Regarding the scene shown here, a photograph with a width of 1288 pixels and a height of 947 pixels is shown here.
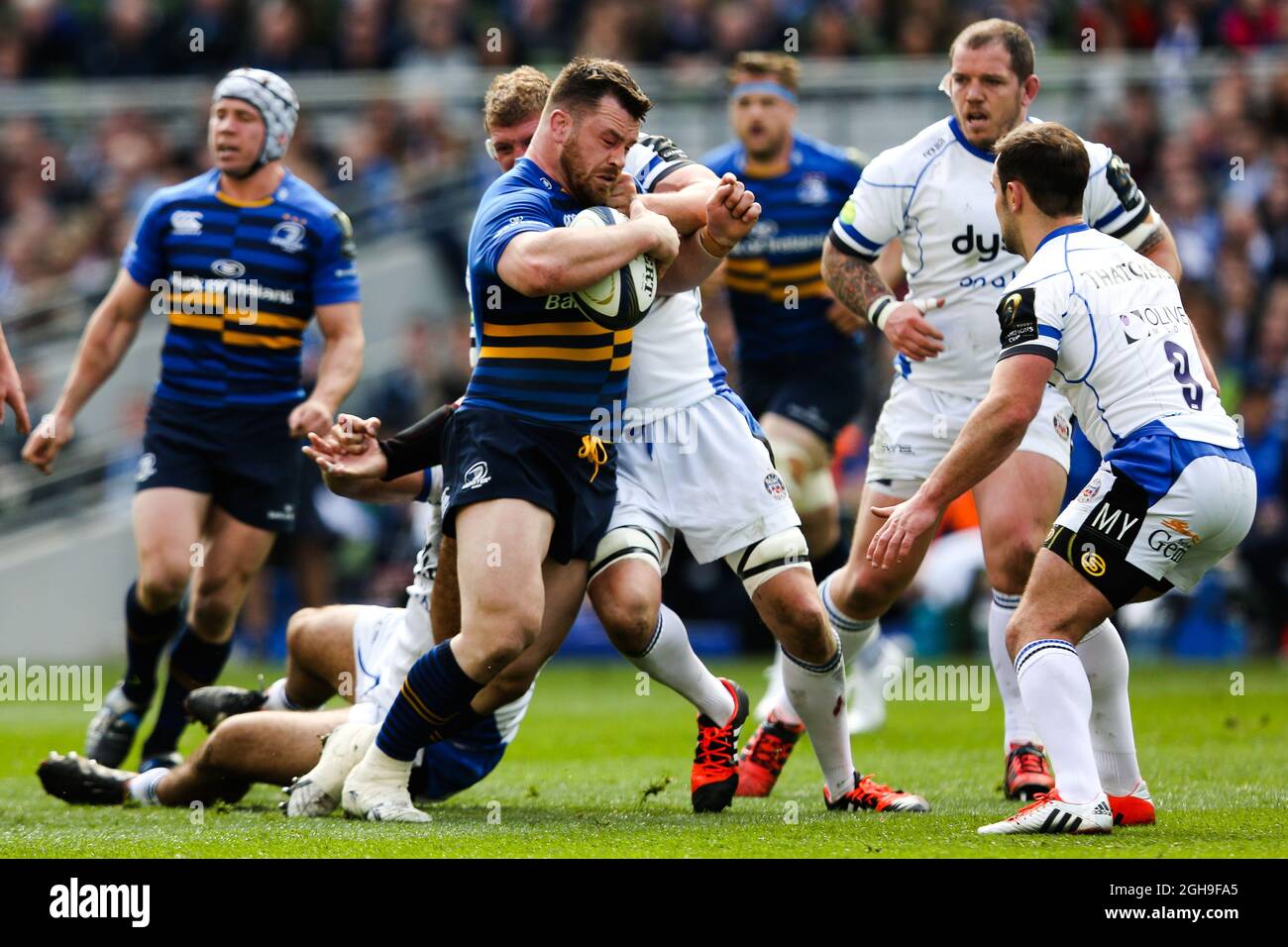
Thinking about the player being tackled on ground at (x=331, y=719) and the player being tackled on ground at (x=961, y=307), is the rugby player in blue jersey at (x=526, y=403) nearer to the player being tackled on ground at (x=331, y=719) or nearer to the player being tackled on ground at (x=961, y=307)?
the player being tackled on ground at (x=331, y=719)

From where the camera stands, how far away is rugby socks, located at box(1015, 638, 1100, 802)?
222 inches

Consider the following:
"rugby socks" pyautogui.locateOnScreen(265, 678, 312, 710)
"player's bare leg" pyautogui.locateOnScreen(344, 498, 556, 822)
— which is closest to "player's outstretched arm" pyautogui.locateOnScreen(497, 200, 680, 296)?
"player's bare leg" pyautogui.locateOnScreen(344, 498, 556, 822)

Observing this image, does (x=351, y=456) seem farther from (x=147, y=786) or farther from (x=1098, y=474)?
(x=1098, y=474)

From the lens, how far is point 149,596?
316 inches

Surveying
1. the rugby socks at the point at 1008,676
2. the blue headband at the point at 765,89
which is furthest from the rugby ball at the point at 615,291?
the blue headband at the point at 765,89

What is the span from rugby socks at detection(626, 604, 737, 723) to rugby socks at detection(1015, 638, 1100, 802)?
4.69 ft

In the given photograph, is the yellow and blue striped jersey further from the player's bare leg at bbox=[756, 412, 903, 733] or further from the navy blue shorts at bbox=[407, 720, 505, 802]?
the player's bare leg at bbox=[756, 412, 903, 733]

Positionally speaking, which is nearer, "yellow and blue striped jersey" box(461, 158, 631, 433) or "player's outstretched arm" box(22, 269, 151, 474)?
"yellow and blue striped jersey" box(461, 158, 631, 433)

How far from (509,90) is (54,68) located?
46.2 ft

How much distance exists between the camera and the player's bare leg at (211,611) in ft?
26.7

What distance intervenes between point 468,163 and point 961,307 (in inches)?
444

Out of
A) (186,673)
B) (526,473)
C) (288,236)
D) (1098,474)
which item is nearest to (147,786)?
(186,673)

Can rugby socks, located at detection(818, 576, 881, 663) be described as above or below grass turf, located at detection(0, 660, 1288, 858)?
above
